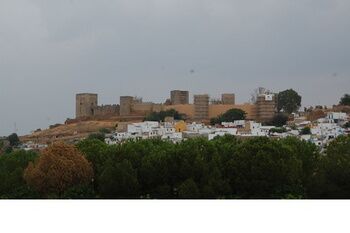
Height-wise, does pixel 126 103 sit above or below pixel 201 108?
Result: above

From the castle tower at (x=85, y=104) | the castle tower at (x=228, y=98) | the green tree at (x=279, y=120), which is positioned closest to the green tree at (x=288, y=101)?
the green tree at (x=279, y=120)

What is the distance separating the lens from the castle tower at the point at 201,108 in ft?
38.3

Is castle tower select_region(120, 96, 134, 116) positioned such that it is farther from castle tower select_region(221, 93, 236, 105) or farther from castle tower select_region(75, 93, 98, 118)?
castle tower select_region(221, 93, 236, 105)

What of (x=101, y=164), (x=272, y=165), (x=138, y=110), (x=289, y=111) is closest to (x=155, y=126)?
(x=138, y=110)

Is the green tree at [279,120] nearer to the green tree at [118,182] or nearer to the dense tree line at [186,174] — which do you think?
the dense tree line at [186,174]

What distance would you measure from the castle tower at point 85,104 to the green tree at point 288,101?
345 cm

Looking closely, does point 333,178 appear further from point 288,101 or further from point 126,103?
point 126,103

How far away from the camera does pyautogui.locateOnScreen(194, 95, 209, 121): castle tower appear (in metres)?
11.7

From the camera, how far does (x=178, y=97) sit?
11.1 metres

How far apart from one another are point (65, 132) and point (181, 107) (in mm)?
2315

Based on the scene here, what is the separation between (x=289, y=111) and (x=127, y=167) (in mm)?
4810

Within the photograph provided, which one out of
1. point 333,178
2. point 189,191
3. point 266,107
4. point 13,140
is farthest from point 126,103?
point 333,178
